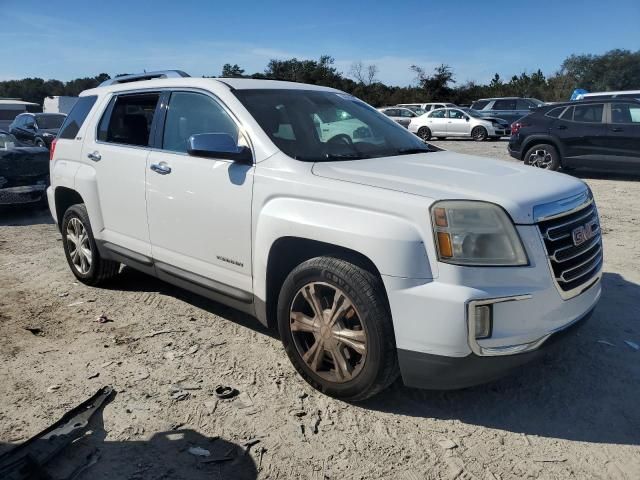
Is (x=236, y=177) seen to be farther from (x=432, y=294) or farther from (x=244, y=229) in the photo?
(x=432, y=294)

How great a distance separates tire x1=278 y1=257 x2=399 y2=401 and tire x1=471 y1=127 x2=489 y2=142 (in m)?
20.8

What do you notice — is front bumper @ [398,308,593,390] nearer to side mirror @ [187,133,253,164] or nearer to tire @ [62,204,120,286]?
side mirror @ [187,133,253,164]

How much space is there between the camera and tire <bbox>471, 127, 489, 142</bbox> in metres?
22.3

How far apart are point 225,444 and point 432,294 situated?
129 centimetres

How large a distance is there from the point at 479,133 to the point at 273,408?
835 inches

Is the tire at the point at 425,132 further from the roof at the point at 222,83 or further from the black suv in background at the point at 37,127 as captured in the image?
the roof at the point at 222,83

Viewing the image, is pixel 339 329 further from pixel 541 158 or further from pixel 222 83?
pixel 541 158

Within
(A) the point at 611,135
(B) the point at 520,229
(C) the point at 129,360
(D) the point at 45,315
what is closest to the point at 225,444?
(C) the point at 129,360

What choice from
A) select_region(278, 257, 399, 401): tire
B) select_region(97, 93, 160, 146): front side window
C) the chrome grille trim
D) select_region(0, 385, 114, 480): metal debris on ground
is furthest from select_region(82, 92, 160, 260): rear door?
the chrome grille trim

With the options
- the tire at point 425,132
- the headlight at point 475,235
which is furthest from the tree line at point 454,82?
the headlight at point 475,235

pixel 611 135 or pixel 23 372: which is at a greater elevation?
pixel 611 135

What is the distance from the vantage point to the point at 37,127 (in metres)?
18.0

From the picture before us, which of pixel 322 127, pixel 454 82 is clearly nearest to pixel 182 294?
pixel 322 127

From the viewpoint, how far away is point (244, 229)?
344 cm
